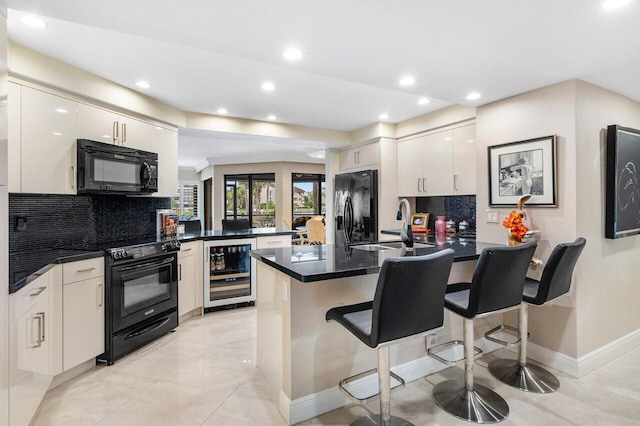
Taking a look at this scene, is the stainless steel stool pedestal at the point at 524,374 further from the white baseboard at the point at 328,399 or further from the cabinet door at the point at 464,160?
the cabinet door at the point at 464,160

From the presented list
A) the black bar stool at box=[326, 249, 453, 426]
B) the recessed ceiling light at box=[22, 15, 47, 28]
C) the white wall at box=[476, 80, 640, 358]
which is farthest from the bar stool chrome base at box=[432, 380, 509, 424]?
the recessed ceiling light at box=[22, 15, 47, 28]

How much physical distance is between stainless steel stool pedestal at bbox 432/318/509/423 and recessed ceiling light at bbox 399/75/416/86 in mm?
1761

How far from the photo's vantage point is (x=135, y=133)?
3338mm

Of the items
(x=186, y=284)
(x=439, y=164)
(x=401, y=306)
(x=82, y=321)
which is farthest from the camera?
(x=439, y=164)

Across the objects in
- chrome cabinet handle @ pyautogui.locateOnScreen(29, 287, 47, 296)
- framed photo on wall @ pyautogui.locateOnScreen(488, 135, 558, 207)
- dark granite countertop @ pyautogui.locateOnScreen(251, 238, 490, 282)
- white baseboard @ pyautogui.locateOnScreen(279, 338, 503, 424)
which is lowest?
white baseboard @ pyautogui.locateOnScreen(279, 338, 503, 424)

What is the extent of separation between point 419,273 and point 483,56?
1535 mm

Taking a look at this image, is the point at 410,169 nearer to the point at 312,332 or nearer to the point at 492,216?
the point at 492,216

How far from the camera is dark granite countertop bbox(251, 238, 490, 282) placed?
1734 mm

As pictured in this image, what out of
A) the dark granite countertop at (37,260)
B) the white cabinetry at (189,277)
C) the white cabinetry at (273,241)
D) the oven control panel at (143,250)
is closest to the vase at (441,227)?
the white cabinetry at (273,241)

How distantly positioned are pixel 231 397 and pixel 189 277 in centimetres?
180

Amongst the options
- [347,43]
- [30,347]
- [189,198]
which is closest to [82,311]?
[30,347]

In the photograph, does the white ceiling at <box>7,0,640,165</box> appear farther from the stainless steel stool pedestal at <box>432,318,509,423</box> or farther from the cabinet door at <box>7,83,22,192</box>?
the stainless steel stool pedestal at <box>432,318,509,423</box>

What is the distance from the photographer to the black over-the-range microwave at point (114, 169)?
276 cm

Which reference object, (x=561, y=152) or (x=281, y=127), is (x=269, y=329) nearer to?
(x=561, y=152)
